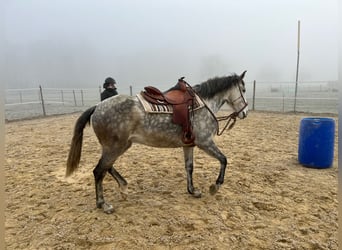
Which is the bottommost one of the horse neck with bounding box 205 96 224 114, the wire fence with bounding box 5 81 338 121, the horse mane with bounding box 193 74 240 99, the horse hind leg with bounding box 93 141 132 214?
the wire fence with bounding box 5 81 338 121

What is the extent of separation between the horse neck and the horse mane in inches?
2.1

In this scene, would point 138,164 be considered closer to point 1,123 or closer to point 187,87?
point 187,87

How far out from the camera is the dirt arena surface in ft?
8.31

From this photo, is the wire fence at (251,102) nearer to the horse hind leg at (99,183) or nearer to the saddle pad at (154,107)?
the saddle pad at (154,107)

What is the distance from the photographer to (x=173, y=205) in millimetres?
3238

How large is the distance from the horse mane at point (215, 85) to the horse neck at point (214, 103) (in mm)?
52

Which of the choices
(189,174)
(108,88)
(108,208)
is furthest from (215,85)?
(108,88)

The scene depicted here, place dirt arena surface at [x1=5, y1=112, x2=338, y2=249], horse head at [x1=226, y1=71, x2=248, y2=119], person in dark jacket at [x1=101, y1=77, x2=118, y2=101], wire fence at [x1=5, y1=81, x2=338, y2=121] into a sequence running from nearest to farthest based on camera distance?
dirt arena surface at [x1=5, y1=112, x2=338, y2=249], horse head at [x1=226, y1=71, x2=248, y2=119], person in dark jacket at [x1=101, y1=77, x2=118, y2=101], wire fence at [x1=5, y1=81, x2=338, y2=121]

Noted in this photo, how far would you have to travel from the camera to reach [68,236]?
2637mm

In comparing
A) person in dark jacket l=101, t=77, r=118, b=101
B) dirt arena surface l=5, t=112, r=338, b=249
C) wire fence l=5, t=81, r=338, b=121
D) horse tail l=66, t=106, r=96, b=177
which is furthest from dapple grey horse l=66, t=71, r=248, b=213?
wire fence l=5, t=81, r=338, b=121

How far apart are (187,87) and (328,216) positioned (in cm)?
210

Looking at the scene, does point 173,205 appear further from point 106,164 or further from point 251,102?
point 251,102

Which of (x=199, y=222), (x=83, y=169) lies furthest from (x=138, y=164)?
(x=199, y=222)

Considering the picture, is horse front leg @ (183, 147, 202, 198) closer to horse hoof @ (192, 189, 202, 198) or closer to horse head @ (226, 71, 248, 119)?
horse hoof @ (192, 189, 202, 198)
